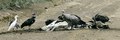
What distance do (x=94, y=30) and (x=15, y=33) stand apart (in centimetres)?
253

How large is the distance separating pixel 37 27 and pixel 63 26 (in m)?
1.41

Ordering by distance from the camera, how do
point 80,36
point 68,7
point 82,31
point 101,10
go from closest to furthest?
point 80,36, point 82,31, point 101,10, point 68,7

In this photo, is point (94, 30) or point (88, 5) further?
point (88, 5)

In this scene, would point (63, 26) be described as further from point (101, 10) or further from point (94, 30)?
point (101, 10)

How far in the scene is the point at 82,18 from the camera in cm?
1678

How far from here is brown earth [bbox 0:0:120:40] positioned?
505 inches

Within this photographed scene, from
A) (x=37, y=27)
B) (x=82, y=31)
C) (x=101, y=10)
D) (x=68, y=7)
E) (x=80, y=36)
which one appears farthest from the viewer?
(x=68, y=7)

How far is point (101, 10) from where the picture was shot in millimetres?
19031

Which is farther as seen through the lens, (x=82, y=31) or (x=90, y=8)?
(x=90, y=8)

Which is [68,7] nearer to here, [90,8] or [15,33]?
[90,8]

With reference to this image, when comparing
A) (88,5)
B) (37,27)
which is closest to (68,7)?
(88,5)

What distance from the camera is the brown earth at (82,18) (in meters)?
12.8

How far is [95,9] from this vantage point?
63.1 feet

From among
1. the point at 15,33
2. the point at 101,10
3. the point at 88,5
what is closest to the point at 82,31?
the point at 15,33
